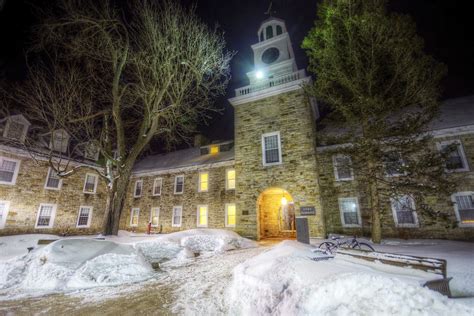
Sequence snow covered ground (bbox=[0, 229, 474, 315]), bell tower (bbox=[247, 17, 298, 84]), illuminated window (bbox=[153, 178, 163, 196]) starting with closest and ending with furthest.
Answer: snow covered ground (bbox=[0, 229, 474, 315]), bell tower (bbox=[247, 17, 298, 84]), illuminated window (bbox=[153, 178, 163, 196])

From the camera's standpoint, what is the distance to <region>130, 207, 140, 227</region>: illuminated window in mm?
21078

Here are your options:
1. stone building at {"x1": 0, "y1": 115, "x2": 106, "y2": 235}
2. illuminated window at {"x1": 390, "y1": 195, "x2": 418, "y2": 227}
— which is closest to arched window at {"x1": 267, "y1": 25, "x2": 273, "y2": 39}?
illuminated window at {"x1": 390, "y1": 195, "x2": 418, "y2": 227}

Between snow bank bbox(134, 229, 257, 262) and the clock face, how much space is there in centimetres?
1406

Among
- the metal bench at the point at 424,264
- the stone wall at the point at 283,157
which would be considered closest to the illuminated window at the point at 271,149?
the stone wall at the point at 283,157

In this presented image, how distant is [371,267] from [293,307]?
2061 mm

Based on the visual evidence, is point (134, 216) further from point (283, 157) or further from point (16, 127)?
point (283, 157)

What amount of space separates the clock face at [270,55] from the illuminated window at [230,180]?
9.68 m

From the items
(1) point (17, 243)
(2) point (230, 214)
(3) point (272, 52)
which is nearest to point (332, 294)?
(2) point (230, 214)

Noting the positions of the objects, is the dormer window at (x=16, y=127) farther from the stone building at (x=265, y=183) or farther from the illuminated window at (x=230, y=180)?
the illuminated window at (x=230, y=180)

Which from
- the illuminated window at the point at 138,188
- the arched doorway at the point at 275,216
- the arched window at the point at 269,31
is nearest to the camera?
the arched doorway at the point at 275,216

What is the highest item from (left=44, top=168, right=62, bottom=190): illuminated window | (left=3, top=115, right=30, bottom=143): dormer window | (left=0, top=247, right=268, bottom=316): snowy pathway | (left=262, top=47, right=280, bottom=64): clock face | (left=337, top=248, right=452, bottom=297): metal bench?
(left=262, top=47, right=280, bottom=64): clock face

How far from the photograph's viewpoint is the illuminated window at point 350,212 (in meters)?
12.9

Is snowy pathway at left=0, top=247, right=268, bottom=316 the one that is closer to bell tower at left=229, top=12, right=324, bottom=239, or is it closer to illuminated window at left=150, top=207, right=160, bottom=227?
bell tower at left=229, top=12, right=324, bottom=239

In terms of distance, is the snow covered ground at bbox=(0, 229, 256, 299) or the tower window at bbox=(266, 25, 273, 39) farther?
the tower window at bbox=(266, 25, 273, 39)
